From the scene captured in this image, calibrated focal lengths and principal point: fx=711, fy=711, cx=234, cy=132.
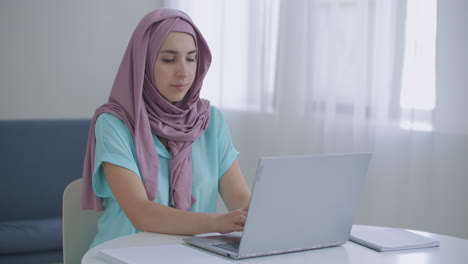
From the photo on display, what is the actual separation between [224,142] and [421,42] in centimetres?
148

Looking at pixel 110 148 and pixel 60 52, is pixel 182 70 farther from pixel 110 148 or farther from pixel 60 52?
pixel 60 52

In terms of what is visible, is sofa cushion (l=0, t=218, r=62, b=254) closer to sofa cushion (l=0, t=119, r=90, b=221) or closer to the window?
sofa cushion (l=0, t=119, r=90, b=221)

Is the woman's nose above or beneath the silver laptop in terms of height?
above

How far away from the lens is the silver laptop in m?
1.47

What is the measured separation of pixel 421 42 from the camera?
11.0 ft

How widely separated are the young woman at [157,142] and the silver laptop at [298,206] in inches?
16.1

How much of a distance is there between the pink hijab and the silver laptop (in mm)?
439

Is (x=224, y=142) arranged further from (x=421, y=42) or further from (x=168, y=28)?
(x=421, y=42)

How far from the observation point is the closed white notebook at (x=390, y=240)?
66.2 inches

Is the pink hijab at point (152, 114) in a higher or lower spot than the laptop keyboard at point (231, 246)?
higher

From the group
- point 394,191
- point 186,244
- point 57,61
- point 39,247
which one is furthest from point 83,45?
point 186,244

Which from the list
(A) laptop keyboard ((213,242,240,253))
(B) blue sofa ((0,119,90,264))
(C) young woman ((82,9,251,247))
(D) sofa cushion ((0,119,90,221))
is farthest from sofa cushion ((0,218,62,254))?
(A) laptop keyboard ((213,242,240,253))

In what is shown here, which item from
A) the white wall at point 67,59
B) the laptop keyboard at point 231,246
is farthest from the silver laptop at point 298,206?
the white wall at point 67,59

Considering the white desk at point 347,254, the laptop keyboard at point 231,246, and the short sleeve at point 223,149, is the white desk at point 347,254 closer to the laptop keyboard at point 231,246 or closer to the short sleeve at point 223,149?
the laptop keyboard at point 231,246
